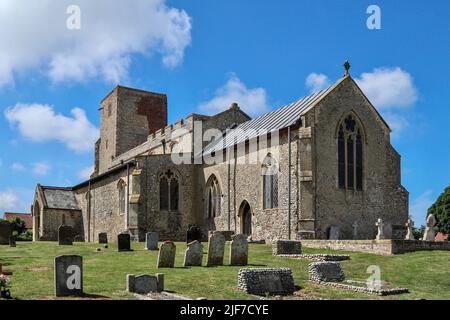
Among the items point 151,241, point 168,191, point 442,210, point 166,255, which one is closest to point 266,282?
point 166,255

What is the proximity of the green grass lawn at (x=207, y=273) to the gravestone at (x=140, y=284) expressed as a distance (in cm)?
24

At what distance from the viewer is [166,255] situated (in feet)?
63.9

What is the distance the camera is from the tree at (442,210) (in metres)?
51.1

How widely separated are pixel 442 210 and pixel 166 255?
3881 centimetres

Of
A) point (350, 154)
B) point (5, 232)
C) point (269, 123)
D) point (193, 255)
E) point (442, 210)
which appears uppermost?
point (269, 123)

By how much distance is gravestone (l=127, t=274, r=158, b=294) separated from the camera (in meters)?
14.5

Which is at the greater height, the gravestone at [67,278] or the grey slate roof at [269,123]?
the grey slate roof at [269,123]

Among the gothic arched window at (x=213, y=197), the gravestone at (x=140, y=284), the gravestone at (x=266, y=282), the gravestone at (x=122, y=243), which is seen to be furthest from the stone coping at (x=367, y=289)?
the gothic arched window at (x=213, y=197)

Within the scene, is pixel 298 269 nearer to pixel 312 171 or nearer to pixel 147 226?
pixel 312 171

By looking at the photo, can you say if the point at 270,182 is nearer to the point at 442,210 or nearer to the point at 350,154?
the point at 350,154

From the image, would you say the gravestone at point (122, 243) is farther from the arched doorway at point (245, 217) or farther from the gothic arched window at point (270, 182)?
the arched doorway at point (245, 217)

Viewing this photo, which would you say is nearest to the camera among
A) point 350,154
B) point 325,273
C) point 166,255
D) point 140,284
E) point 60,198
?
point 140,284

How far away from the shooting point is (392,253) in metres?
23.5

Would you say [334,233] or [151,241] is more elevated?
[334,233]
